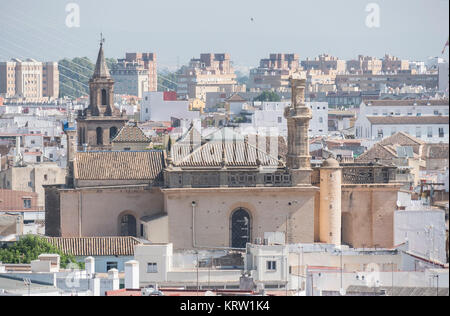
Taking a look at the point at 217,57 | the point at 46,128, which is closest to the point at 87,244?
the point at 46,128

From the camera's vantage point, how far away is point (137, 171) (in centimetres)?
2919

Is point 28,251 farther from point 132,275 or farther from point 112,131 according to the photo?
point 112,131

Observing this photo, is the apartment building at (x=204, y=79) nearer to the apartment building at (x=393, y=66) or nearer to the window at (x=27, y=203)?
the apartment building at (x=393, y=66)

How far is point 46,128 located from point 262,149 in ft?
125

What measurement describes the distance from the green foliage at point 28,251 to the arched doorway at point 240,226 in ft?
10.6

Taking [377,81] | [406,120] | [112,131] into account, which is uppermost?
[377,81]

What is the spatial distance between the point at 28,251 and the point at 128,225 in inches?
127

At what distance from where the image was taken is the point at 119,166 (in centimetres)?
2923

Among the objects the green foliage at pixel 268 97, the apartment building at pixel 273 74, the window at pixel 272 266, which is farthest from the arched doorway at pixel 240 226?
the apartment building at pixel 273 74

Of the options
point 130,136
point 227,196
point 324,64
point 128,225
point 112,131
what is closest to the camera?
point 227,196

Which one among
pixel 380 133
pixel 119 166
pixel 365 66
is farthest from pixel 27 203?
pixel 365 66

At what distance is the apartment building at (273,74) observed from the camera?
362 feet
